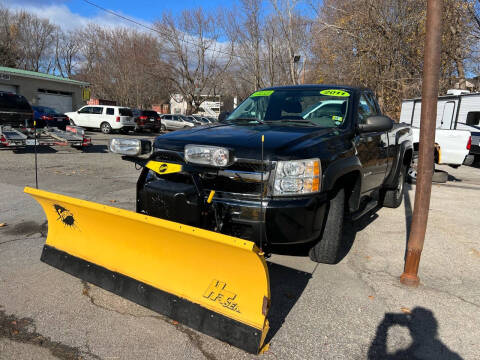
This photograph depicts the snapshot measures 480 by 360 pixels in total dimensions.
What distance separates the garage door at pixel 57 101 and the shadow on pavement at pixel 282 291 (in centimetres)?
2869

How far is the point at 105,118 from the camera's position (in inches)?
918

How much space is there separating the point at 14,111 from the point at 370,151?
12.9 meters

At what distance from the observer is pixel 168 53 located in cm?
3556

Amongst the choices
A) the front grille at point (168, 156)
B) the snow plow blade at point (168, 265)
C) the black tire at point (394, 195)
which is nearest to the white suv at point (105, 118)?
the black tire at point (394, 195)

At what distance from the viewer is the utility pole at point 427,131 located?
310cm

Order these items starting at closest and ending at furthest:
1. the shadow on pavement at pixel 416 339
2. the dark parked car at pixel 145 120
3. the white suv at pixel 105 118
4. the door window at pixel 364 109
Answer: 1. the shadow on pavement at pixel 416 339
2. the door window at pixel 364 109
3. the white suv at pixel 105 118
4. the dark parked car at pixel 145 120

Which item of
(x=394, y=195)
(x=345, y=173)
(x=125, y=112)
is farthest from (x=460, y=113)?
(x=125, y=112)

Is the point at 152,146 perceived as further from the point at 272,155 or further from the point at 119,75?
the point at 119,75

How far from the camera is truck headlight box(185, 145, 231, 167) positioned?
2723 millimetres

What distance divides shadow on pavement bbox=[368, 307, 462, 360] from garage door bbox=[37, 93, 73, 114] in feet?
97.8

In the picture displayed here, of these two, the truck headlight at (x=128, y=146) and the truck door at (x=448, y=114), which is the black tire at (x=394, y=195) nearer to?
the truck headlight at (x=128, y=146)

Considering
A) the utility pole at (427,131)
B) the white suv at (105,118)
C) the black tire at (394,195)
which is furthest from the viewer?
the white suv at (105,118)

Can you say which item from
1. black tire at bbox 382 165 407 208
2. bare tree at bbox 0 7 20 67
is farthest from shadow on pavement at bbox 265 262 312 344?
bare tree at bbox 0 7 20 67

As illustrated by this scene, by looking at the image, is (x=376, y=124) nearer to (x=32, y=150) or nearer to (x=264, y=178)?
(x=264, y=178)
